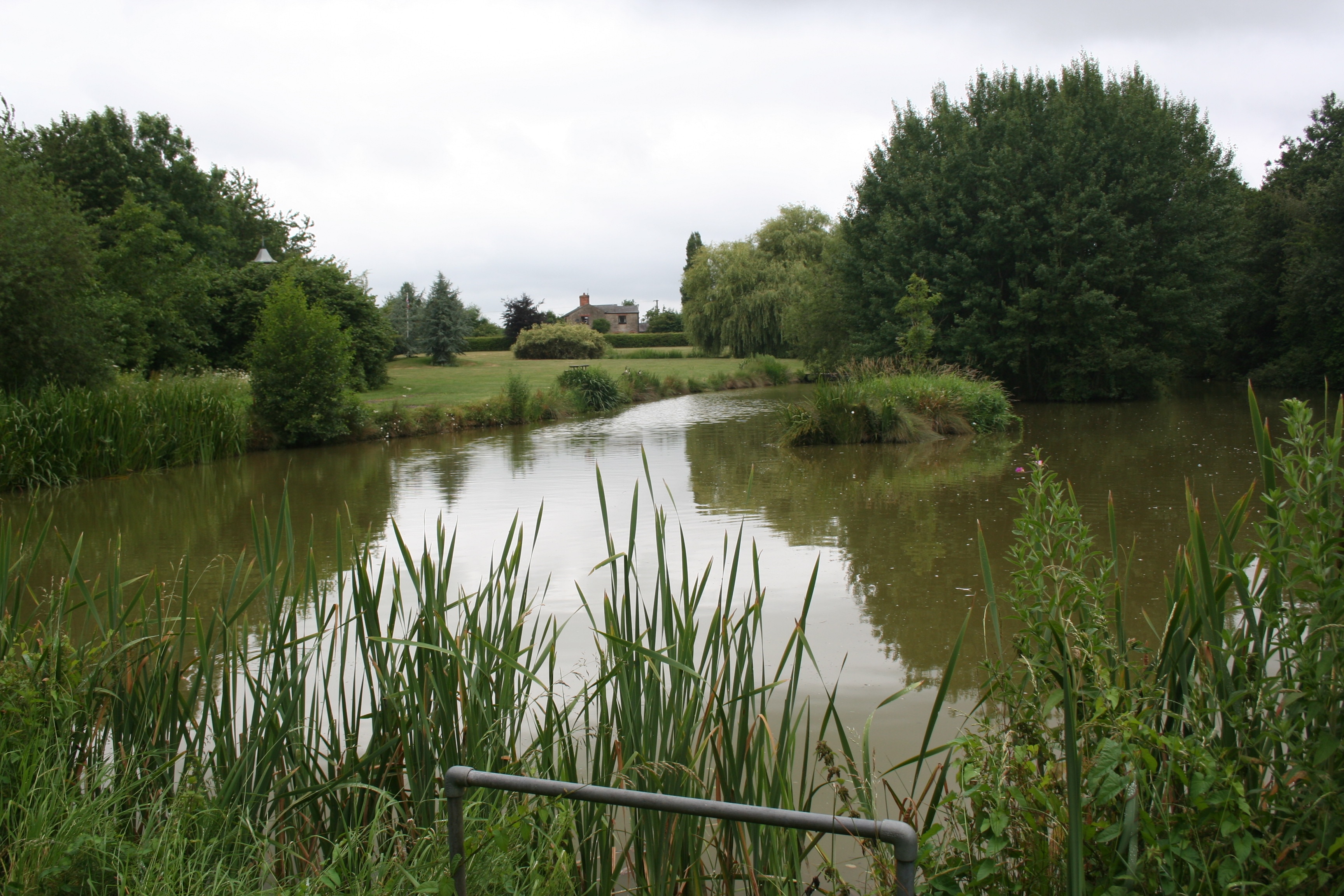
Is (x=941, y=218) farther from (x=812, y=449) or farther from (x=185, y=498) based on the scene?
(x=185, y=498)

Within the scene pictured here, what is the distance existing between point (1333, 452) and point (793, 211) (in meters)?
39.8

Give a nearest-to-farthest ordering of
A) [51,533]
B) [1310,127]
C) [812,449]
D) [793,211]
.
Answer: [51,533], [812,449], [1310,127], [793,211]

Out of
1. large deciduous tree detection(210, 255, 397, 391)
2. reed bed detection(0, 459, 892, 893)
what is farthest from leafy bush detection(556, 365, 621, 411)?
reed bed detection(0, 459, 892, 893)

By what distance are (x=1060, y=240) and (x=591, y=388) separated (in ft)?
37.7

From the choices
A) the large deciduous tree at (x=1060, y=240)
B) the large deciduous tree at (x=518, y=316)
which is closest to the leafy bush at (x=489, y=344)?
the large deciduous tree at (x=518, y=316)

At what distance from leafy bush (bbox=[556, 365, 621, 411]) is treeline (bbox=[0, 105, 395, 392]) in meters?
4.89

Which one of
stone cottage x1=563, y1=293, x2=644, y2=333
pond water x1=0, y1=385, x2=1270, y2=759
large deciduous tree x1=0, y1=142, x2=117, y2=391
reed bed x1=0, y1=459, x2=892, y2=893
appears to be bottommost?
pond water x1=0, y1=385, x2=1270, y2=759

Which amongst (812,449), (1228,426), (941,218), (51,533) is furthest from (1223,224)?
(51,533)

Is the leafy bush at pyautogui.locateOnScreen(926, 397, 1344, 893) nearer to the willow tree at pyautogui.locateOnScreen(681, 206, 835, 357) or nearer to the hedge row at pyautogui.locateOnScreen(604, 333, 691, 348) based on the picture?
the willow tree at pyautogui.locateOnScreen(681, 206, 835, 357)

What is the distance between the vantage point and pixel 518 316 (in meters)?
47.8

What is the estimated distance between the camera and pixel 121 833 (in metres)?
2.20

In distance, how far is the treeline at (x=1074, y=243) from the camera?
1998 centimetres

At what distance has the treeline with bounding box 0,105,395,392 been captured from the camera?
1161 cm

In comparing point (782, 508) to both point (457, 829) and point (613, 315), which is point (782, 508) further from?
point (613, 315)
